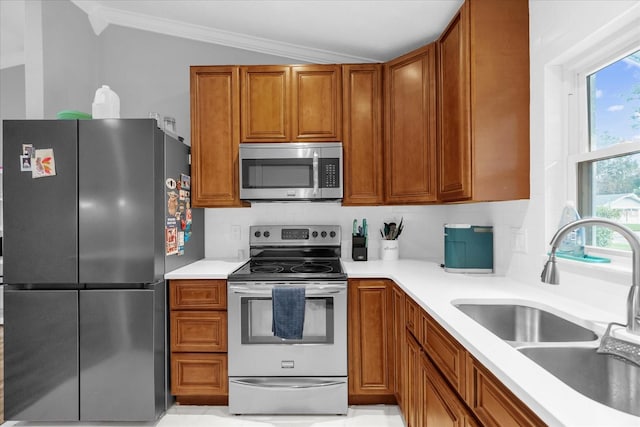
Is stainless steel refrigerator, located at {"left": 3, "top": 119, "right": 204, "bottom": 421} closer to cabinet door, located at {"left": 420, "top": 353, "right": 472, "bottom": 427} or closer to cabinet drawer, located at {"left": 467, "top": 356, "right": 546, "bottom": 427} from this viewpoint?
cabinet door, located at {"left": 420, "top": 353, "right": 472, "bottom": 427}

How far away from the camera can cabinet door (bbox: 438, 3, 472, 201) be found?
1.83 m

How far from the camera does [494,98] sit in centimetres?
179

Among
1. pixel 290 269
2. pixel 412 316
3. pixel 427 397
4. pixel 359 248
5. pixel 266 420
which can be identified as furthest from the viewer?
pixel 359 248

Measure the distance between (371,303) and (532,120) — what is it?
1330 mm

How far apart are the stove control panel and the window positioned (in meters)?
1.59

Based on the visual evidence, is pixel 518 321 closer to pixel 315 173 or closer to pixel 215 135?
pixel 315 173

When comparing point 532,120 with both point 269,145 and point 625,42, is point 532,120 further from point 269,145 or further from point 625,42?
point 269,145

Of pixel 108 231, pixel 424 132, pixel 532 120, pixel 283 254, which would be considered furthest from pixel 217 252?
pixel 532 120

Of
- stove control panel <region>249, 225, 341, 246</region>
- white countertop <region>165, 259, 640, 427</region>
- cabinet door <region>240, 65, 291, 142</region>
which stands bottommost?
white countertop <region>165, 259, 640, 427</region>

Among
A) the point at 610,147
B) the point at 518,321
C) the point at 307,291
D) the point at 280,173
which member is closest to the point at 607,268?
the point at 518,321

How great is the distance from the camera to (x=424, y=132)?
2.31m

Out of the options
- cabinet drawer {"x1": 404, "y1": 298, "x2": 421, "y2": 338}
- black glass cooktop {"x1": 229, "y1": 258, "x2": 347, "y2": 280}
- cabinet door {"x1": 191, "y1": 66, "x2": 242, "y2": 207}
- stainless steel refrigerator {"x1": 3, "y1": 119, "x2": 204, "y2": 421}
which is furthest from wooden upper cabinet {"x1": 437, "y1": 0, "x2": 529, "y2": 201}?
stainless steel refrigerator {"x1": 3, "y1": 119, "x2": 204, "y2": 421}

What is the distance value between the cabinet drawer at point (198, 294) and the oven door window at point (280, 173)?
0.70 meters

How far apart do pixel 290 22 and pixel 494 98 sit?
1481 millimetres
